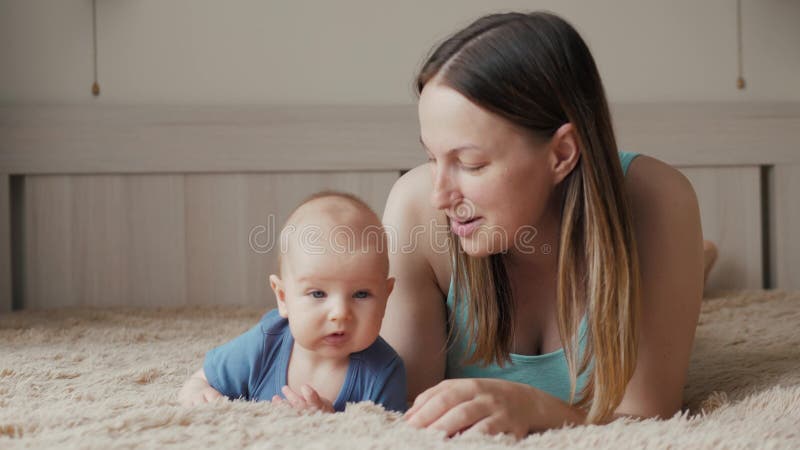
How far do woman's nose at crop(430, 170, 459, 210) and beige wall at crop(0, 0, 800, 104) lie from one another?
1.28 metres

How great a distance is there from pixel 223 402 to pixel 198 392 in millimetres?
148

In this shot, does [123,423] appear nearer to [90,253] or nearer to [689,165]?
[90,253]

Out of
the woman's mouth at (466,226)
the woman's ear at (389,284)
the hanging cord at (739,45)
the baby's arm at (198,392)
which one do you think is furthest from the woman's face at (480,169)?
the hanging cord at (739,45)

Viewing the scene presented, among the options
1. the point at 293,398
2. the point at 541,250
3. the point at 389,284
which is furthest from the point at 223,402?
the point at 541,250

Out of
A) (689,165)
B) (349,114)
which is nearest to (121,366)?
(349,114)

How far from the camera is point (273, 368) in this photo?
3.64ft

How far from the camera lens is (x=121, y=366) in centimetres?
139

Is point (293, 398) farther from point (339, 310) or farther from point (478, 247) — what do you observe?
point (478, 247)

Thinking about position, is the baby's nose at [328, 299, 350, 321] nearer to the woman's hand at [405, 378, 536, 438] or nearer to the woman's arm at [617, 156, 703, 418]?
the woman's hand at [405, 378, 536, 438]

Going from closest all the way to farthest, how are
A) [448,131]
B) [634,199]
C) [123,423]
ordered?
[123,423] < [448,131] < [634,199]

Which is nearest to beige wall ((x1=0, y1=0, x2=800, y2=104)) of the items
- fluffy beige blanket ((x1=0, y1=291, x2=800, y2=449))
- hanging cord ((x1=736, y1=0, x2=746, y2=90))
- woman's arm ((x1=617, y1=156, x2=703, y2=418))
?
hanging cord ((x1=736, y1=0, x2=746, y2=90))

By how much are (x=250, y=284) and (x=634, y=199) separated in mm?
1345

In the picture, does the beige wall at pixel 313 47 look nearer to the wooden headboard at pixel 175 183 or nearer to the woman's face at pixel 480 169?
the wooden headboard at pixel 175 183

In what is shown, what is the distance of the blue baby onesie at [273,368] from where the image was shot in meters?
1.07
